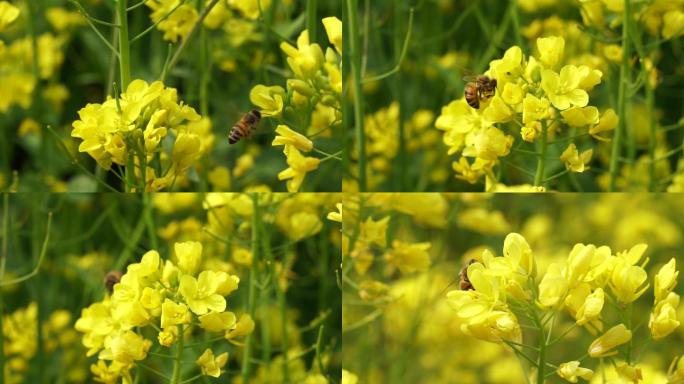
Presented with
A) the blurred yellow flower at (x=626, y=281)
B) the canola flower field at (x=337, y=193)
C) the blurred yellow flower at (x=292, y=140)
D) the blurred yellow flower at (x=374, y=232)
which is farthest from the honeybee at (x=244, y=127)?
the blurred yellow flower at (x=626, y=281)

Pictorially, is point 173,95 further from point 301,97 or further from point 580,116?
point 580,116

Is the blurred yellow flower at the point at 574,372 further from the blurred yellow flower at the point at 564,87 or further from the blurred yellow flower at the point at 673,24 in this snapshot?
the blurred yellow flower at the point at 673,24

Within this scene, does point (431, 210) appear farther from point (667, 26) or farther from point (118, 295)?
point (118, 295)

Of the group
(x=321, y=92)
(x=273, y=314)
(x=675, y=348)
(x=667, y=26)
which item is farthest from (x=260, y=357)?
(x=675, y=348)

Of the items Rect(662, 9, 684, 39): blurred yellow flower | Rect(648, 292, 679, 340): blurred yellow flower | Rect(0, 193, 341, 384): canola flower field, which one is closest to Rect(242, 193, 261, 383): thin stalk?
Rect(0, 193, 341, 384): canola flower field

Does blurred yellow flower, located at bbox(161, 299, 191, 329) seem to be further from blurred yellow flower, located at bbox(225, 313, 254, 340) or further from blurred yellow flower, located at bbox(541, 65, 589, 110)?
blurred yellow flower, located at bbox(541, 65, 589, 110)

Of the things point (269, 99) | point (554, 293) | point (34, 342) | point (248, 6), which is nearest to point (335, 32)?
point (269, 99)
